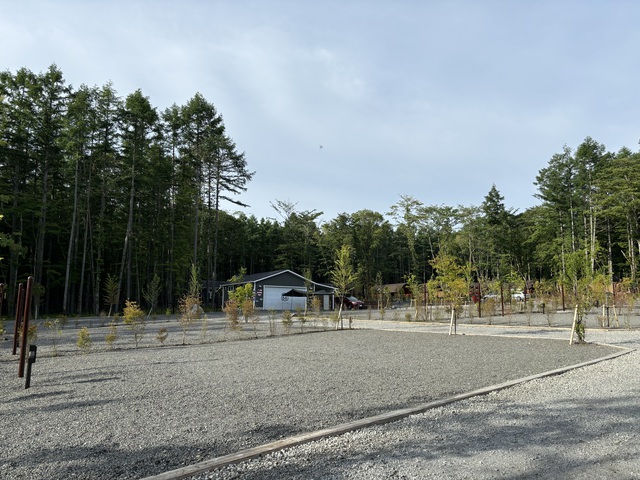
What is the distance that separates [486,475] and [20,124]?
29867mm

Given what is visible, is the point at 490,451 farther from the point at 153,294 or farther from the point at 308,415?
the point at 153,294

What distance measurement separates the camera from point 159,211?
3241 cm

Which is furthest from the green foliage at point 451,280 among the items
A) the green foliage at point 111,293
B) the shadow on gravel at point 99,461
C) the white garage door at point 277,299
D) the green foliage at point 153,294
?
the white garage door at point 277,299

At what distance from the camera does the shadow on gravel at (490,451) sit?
2.81 meters

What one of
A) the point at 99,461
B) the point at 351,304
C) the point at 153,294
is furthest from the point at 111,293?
the point at 99,461

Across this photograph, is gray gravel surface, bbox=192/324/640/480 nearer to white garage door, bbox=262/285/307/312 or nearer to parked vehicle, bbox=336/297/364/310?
white garage door, bbox=262/285/307/312

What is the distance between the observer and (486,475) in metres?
2.74

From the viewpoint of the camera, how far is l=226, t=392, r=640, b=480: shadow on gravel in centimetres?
281

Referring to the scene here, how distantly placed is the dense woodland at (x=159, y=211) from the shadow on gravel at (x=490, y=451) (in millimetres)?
11185

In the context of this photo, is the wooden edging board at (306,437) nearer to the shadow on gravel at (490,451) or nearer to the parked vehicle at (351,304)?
the shadow on gravel at (490,451)

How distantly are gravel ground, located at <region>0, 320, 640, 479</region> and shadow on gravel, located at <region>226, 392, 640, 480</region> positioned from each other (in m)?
0.01

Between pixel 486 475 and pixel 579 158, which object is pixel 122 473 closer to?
pixel 486 475

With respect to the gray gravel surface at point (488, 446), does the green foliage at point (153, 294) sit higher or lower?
higher

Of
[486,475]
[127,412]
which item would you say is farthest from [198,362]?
[486,475]
